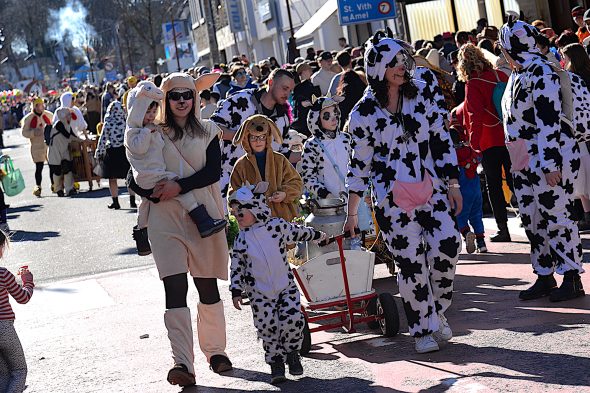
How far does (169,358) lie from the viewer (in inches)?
339

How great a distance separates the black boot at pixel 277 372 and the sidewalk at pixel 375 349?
55 millimetres

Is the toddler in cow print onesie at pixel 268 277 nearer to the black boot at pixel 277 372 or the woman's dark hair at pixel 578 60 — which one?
the black boot at pixel 277 372

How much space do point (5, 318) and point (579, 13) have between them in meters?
11.1

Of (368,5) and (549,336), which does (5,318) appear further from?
(368,5)

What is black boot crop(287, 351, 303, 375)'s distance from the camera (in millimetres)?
7441

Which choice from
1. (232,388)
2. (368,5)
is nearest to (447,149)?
(232,388)

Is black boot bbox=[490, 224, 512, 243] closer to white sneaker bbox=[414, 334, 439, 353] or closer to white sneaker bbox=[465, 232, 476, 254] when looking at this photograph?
white sneaker bbox=[465, 232, 476, 254]

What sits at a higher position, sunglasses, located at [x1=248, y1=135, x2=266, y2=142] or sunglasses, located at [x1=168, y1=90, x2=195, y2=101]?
sunglasses, located at [x1=168, y1=90, x2=195, y2=101]

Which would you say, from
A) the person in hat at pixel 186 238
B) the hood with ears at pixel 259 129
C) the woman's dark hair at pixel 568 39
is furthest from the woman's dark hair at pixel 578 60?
the person in hat at pixel 186 238

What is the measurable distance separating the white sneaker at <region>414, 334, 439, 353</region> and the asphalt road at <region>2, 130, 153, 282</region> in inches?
271

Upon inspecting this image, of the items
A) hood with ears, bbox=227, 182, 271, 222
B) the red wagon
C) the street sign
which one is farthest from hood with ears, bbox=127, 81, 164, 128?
the street sign

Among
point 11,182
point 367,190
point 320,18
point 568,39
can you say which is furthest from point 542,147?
point 320,18

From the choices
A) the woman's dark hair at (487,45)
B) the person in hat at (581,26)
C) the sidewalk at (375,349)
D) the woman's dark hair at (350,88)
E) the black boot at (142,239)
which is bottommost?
the sidewalk at (375,349)

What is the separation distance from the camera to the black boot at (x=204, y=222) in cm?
757
